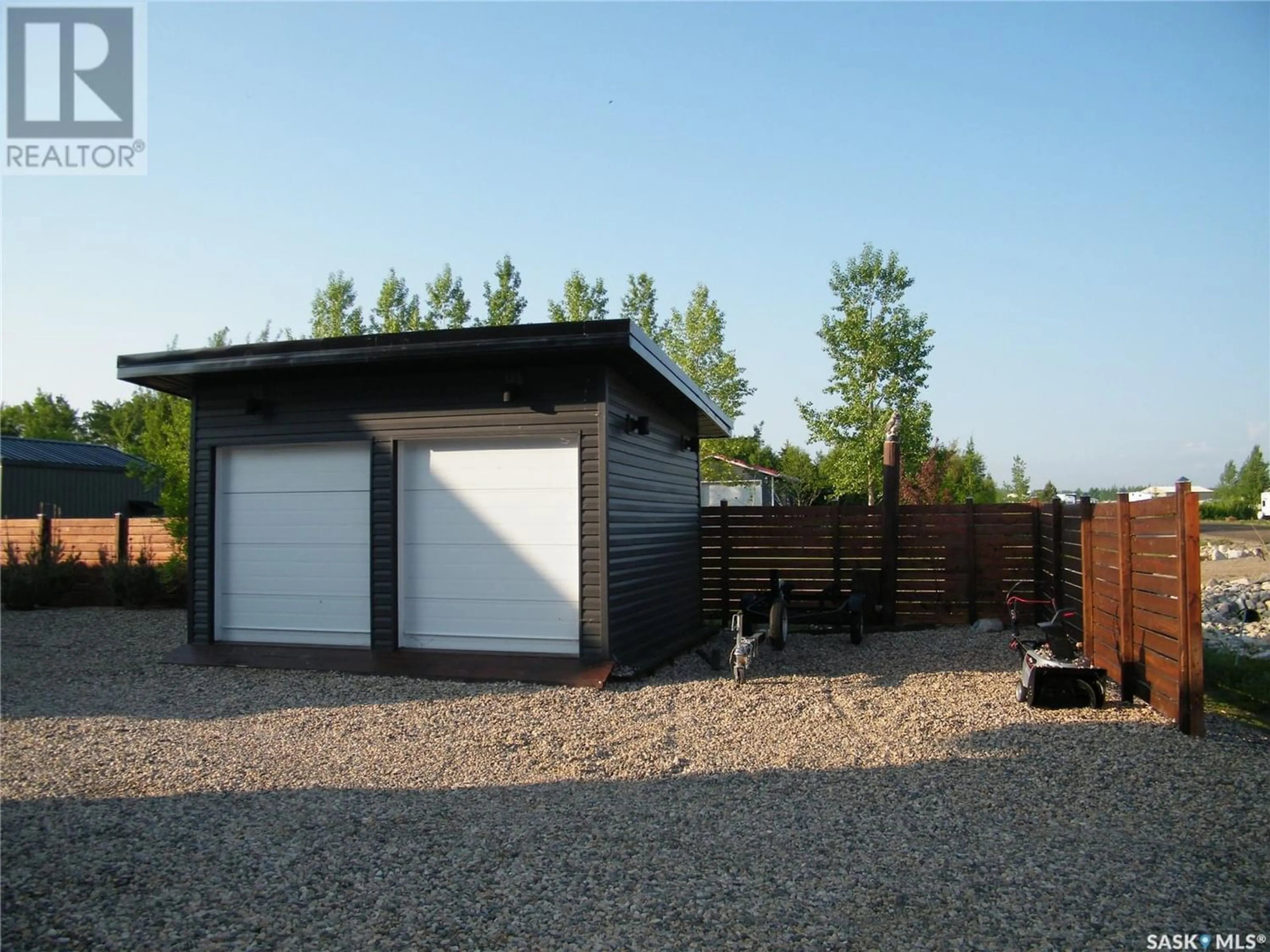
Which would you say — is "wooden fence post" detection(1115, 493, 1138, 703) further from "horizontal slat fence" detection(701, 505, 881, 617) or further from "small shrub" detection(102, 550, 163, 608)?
"small shrub" detection(102, 550, 163, 608)

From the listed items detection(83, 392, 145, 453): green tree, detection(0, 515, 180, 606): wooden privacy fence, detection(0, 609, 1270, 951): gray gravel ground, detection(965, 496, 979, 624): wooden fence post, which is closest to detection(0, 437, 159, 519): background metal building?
detection(83, 392, 145, 453): green tree

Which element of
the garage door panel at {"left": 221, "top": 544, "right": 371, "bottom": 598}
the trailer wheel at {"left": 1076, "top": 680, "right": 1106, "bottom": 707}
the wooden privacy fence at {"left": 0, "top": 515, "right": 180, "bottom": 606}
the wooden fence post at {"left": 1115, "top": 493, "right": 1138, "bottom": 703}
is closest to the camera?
the trailer wheel at {"left": 1076, "top": 680, "right": 1106, "bottom": 707}

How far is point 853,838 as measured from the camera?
14.2 ft

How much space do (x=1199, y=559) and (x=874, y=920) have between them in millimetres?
3841

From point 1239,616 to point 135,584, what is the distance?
17204 millimetres

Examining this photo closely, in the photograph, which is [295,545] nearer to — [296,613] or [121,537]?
[296,613]

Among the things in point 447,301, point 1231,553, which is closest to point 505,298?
point 447,301

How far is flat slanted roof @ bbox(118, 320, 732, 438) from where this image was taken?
7801mm

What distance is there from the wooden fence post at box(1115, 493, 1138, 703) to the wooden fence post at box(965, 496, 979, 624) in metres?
4.38

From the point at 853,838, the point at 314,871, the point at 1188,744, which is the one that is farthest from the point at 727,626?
the point at 314,871

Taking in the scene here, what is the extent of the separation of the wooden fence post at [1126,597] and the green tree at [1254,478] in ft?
196

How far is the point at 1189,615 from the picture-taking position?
5.83 m

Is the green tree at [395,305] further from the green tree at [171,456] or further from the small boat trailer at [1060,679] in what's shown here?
the small boat trailer at [1060,679]

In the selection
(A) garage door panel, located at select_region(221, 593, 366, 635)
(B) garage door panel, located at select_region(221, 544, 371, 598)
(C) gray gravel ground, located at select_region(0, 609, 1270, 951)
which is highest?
(B) garage door panel, located at select_region(221, 544, 371, 598)
